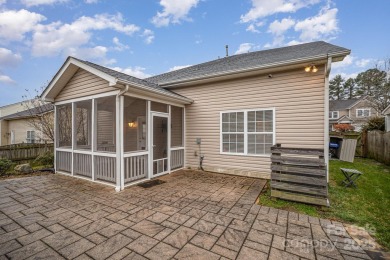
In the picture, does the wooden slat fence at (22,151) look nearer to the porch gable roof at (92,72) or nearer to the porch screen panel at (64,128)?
the porch screen panel at (64,128)

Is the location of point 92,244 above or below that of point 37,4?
below

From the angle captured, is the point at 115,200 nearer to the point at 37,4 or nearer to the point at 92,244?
the point at 92,244

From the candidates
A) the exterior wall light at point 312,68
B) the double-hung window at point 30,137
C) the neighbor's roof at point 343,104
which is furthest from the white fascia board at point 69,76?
the neighbor's roof at point 343,104

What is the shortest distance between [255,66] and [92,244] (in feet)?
19.2

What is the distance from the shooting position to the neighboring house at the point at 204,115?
495 cm

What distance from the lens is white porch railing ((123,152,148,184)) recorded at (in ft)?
16.2

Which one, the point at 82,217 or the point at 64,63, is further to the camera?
the point at 64,63

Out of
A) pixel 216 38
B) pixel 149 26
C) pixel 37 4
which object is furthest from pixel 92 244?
pixel 216 38

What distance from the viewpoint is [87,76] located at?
5.45 meters

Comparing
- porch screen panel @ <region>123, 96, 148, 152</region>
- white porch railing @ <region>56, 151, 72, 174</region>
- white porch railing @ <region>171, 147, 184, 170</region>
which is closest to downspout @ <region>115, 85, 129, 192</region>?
white porch railing @ <region>171, 147, 184, 170</region>

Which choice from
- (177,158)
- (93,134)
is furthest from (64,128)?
(177,158)

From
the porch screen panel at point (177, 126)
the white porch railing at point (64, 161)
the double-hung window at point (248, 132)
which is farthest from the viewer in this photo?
the porch screen panel at point (177, 126)

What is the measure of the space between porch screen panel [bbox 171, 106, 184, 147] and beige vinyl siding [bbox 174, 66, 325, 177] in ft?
0.98

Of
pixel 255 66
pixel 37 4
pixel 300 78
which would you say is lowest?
pixel 300 78
